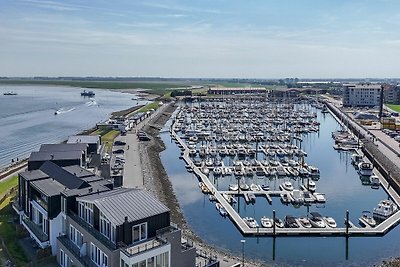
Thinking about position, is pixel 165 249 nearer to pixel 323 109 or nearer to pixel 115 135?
pixel 115 135

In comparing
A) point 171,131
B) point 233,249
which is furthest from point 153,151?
point 233,249

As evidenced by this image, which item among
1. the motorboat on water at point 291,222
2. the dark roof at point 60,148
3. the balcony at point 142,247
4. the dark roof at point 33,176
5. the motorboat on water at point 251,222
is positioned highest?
the dark roof at point 60,148

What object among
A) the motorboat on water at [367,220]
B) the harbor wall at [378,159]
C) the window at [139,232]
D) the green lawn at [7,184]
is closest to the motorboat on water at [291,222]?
the motorboat on water at [367,220]

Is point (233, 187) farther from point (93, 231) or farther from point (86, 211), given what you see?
point (93, 231)

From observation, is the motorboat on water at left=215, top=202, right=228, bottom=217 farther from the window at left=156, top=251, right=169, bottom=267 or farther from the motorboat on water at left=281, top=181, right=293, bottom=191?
the window at left=156, top=251, right=169, bottom=267

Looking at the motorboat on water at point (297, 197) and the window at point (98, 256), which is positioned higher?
the window at point (98, 256)

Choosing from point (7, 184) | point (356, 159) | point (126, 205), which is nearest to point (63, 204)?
point (126, 205)

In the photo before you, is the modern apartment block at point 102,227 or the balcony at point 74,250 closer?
the modern apartment block at point 102,227

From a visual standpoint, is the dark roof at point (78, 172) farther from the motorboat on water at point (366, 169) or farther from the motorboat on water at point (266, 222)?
the motorboat on water at point (366, 169)
